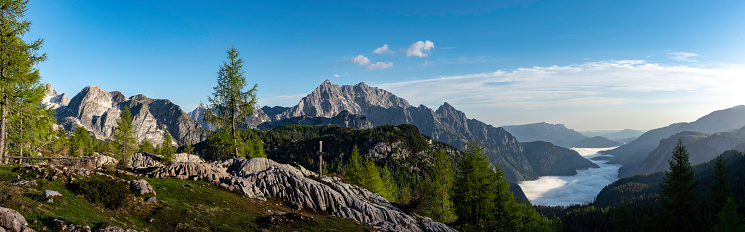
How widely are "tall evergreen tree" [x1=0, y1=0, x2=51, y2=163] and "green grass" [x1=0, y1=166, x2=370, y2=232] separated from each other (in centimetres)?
763

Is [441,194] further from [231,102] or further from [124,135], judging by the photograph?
[124,135]

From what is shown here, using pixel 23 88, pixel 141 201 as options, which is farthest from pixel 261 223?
pixel 23 88

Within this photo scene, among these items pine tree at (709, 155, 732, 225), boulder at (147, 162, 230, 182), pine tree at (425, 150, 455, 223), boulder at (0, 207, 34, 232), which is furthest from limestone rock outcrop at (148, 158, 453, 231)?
pine tree at (709, 155, 732, 225)

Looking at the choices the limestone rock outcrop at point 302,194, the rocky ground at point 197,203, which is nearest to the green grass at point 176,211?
the rocky ground at point 197,203

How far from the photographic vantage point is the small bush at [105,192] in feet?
57.9

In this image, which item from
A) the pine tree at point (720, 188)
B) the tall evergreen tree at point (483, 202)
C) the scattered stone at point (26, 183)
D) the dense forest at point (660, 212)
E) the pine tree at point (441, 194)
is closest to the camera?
the scattered stone at point (26, 183)

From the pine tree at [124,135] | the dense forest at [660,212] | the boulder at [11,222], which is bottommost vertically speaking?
the dense forest at [660,212]

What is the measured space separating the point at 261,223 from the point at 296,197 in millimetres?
9689

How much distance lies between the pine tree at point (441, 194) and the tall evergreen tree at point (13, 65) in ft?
167

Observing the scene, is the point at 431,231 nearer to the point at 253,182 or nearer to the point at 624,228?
the point at 253,182

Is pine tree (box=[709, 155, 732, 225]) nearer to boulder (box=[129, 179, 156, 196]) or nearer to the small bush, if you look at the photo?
boulder (box=[129, 179, 156, 196])

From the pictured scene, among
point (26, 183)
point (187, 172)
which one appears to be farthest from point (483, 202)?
point (26, 183)

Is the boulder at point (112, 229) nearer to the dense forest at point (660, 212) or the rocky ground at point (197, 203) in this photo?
the rocky ground at point (197, 203)

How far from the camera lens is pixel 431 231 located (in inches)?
1273
